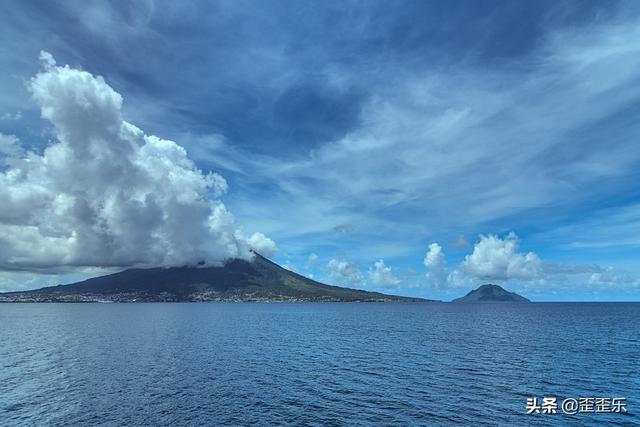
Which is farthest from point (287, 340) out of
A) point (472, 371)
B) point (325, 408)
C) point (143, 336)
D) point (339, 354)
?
point (325, 408)

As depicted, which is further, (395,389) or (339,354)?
(339,354)

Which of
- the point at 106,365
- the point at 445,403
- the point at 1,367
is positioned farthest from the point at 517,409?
the point at 1,367

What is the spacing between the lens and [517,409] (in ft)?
186

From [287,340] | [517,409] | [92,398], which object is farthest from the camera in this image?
[287,340]

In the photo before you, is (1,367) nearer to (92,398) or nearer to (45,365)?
(45,365)

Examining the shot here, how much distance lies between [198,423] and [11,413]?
1102 inches

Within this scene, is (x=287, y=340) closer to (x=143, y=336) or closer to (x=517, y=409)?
(x=143, y=336)

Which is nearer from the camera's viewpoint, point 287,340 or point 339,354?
point 339,354

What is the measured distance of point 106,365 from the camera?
290 feet

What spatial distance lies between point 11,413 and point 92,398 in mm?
10411

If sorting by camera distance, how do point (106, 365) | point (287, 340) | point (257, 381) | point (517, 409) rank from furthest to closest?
point (287, 340)
point (106, 365)
point (257, 381)
point (517, 409)

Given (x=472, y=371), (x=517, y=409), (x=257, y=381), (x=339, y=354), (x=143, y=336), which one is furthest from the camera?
(x=143, y=336)

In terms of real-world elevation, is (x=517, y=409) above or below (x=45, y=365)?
above

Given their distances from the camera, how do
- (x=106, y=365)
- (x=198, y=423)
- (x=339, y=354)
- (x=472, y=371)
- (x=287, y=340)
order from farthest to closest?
(x=287, y=340) < (x=339, y=354) < (x=106, y=365) < (x=472, y=371) < (x=198, y=423)
